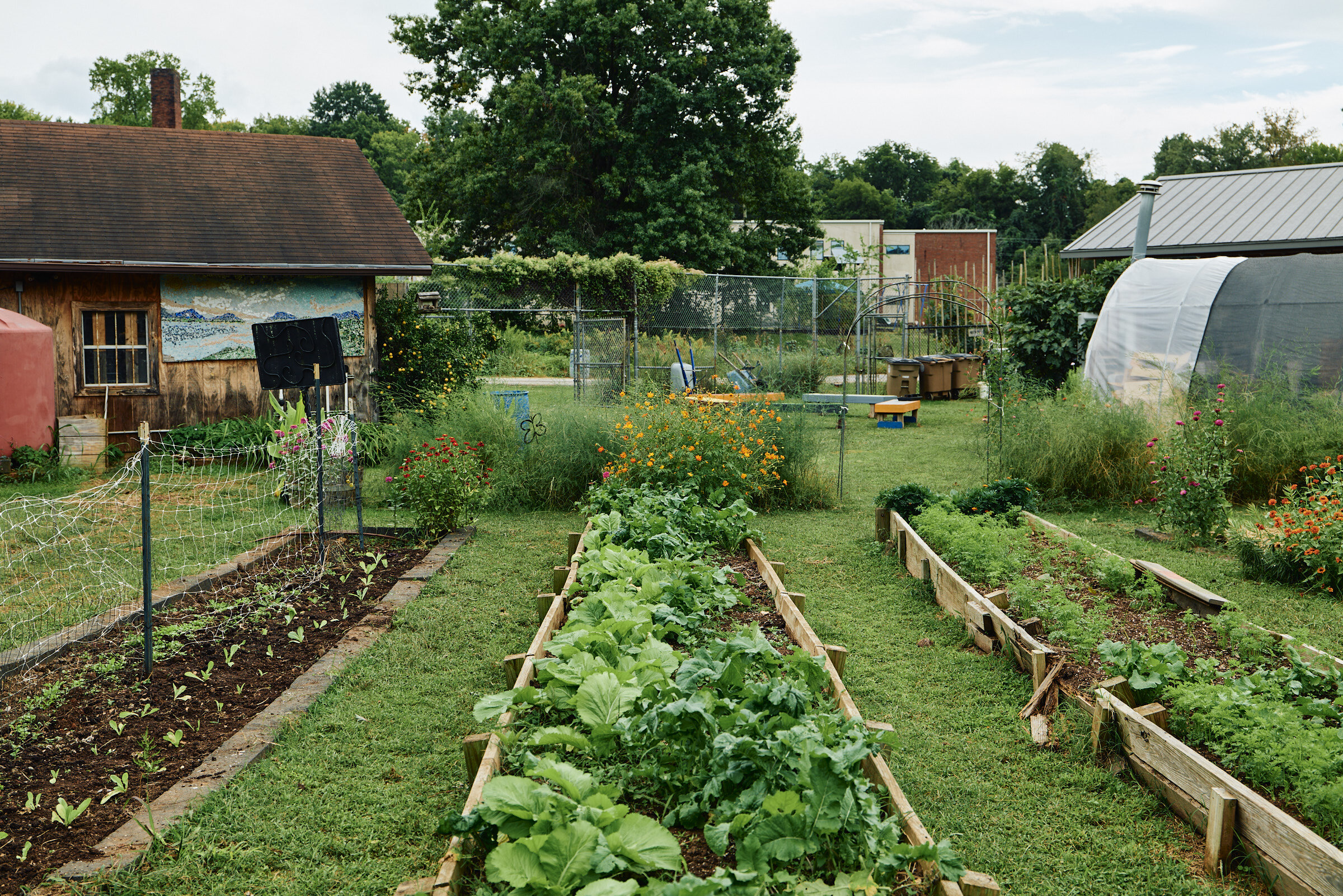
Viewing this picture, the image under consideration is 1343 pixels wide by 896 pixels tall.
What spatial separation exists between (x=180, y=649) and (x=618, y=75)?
2635 centimetres

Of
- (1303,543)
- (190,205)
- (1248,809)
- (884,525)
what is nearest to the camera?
(1248,809)

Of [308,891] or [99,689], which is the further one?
[99,689]

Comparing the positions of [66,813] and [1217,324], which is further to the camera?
[1217,324]

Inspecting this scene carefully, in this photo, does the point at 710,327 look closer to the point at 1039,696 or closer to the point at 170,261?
the point at 170,261

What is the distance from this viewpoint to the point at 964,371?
20.6m

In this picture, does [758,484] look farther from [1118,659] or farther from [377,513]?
[1118,659]

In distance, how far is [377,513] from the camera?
959 cm

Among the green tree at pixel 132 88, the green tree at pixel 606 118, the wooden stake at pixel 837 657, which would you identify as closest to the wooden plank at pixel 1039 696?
the wooden stake at pixel 837 657

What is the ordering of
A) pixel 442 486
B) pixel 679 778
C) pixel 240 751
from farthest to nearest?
pixel 442 486, pixel 240 751, pixel 679 778

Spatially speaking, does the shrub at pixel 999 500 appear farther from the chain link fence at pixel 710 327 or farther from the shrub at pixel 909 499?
the chain link fence at pixel 710 327

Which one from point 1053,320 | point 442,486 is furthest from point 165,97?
point 1053,320

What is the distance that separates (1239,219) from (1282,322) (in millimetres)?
11826

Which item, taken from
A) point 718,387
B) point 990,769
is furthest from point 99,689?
point 718,387

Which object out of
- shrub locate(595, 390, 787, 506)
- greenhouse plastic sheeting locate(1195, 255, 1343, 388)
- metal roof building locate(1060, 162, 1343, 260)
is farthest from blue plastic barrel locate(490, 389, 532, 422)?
metal roof building locate(1060, 162, 1343, 260)
